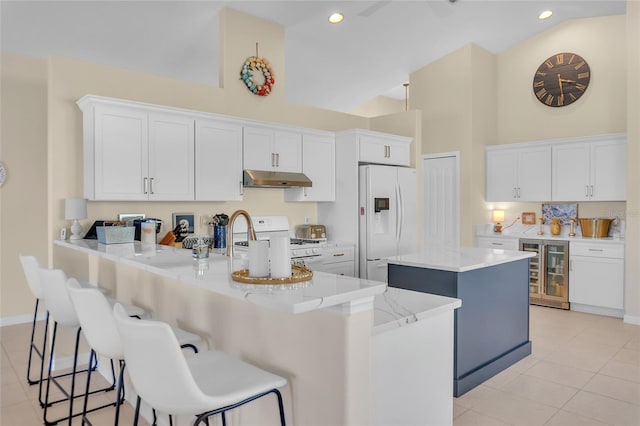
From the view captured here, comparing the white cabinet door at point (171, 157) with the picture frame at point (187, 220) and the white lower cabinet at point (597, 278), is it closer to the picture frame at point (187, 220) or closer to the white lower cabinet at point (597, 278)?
the picture frame at point (187, 220)

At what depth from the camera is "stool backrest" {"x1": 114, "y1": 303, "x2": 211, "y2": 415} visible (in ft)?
4.63

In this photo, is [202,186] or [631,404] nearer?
[631,404]

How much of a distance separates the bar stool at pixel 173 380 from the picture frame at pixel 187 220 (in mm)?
2889

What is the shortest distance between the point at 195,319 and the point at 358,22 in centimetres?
442

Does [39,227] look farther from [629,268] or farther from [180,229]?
[629,268]

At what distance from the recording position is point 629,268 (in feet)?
16.7

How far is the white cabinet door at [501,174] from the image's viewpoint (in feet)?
21.4

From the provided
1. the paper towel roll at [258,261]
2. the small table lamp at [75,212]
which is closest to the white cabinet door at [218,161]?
the small table lamp at [75,212]

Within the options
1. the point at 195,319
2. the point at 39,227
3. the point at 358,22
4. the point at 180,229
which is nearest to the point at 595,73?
the point at 358,22

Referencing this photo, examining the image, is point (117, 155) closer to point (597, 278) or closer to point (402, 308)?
point (402, 308)

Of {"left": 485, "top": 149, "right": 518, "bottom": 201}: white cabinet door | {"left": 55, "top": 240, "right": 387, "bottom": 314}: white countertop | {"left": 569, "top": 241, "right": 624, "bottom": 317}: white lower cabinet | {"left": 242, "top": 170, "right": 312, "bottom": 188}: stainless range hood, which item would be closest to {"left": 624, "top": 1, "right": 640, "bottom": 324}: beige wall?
{"left": 569, "top": 241, "right": 624, "bottom": 317}: white lower cabinet

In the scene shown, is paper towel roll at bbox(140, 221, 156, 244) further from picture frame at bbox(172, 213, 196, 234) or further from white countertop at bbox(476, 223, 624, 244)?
white countertop at bbox(476, 223, 624, 244)

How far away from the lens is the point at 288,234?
174 inches

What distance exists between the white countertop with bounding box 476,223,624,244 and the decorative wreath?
12.5ft
